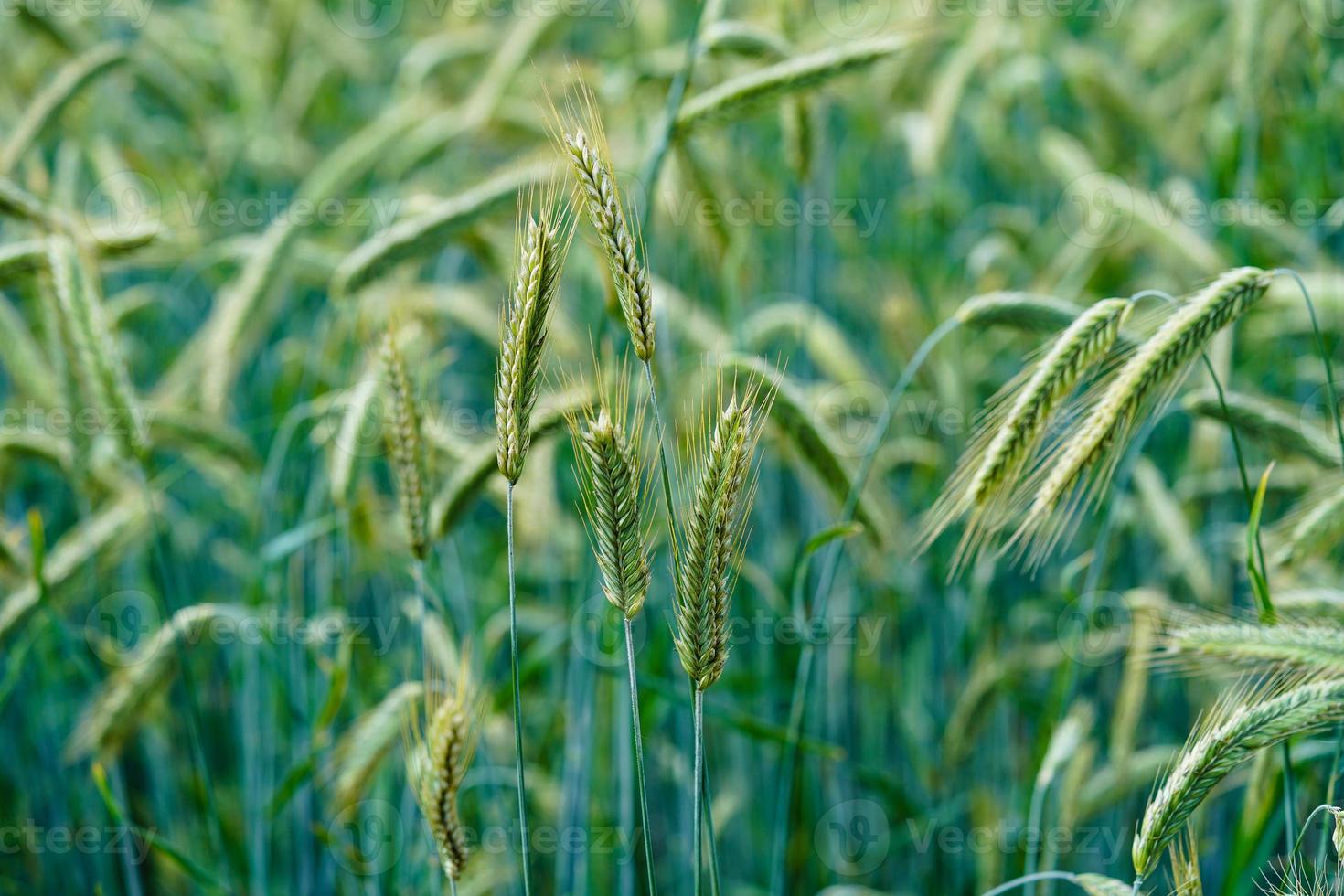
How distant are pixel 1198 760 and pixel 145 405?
2250 mm

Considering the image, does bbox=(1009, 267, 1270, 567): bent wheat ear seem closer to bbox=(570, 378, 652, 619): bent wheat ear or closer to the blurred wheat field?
the blurred wheat field

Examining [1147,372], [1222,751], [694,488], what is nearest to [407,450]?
[694,488]

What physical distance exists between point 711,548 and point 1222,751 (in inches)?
26.9

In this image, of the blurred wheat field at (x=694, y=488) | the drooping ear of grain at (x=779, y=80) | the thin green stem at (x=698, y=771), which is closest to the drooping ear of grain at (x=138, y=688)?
the blurred wheat field at (x=694, y=488)

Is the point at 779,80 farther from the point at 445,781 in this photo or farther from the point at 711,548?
the point at 445,781

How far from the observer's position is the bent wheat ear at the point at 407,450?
5.27 feet

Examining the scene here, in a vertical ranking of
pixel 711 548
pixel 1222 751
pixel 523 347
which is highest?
pixel 523 347

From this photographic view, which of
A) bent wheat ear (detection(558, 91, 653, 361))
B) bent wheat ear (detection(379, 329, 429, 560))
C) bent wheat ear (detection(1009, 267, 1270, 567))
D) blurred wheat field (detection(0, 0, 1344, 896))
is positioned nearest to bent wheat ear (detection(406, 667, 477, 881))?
blurred wheat field (detection(0, 0, 1344, 896))

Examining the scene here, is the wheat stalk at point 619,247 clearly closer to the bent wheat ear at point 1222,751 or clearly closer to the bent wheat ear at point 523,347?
the bent wheat ear at point 523,347

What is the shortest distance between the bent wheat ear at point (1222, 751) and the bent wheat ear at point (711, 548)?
0.56 meters

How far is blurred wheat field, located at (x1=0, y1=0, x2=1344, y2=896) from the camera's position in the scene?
5.02 feet

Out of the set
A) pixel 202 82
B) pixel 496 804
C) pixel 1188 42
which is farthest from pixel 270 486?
pixel 1188 42

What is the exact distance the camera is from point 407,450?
1.61 metres

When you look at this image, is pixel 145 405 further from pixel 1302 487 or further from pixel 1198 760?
pixel 1302 487
